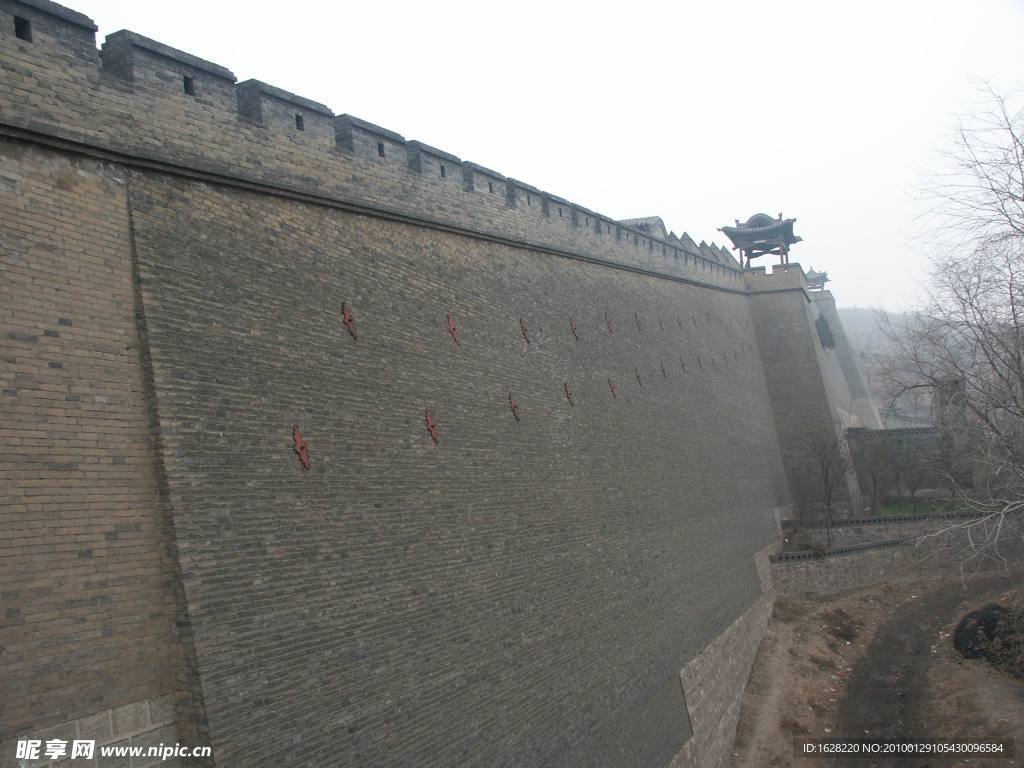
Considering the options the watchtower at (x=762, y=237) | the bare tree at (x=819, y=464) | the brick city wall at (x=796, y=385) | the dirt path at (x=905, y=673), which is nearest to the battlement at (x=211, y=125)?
the dirt path at (x=905, y=673)

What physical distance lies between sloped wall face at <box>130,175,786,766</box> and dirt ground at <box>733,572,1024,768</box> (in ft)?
8.32

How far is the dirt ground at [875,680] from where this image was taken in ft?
41.0

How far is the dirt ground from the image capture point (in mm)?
12508

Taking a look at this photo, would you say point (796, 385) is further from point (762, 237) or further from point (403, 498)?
point (403, 498)

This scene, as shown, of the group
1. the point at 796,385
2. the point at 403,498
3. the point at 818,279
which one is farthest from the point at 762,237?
the point at 818,279

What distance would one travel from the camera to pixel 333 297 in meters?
Result: 7.06

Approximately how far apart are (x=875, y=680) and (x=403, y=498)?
11870 mm

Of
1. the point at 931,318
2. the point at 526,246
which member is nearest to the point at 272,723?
the point at 526,246

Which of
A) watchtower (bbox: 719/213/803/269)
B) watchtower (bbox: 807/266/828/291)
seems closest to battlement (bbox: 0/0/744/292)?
watchtower (bbox: 719/213/803/269)

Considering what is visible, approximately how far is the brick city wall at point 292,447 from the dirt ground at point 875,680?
3576mm

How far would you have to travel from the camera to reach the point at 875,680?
48.8ft

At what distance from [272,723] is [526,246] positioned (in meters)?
7.38

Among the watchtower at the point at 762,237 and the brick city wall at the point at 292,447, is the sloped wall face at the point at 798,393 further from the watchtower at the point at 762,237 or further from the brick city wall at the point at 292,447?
the brick city wall at the point at 292,447

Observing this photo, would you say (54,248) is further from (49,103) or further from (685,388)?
(685,388)
